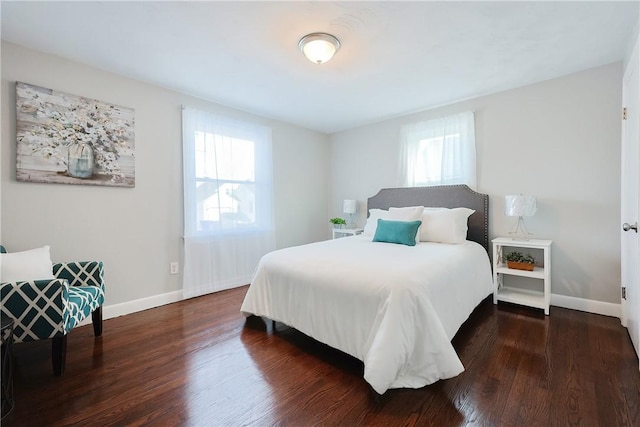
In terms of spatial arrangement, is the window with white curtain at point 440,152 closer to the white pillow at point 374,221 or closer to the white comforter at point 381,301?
the white pillow at point 374,221

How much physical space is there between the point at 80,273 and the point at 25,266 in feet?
1.20

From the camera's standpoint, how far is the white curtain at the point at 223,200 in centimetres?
319

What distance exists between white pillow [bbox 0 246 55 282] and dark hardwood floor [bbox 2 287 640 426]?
0.57m

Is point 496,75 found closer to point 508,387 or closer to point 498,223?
point 498,223

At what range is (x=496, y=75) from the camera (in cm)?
273

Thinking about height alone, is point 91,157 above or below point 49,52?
below

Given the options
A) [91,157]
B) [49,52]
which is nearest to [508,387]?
[91,157]

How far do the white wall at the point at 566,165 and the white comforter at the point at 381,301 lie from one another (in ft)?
3.21

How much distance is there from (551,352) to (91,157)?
13.3 feet

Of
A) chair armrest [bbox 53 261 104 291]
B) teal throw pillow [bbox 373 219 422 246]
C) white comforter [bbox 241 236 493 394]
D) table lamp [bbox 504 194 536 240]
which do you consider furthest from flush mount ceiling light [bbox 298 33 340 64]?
chair armrest [bbox 53 261 104 291]

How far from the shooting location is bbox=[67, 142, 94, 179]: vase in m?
2.41

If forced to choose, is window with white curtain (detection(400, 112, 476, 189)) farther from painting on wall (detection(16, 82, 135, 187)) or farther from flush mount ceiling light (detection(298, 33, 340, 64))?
painting on wall (detection(16, 82, 135, 187))

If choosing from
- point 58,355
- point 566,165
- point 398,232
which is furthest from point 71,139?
point 566,165

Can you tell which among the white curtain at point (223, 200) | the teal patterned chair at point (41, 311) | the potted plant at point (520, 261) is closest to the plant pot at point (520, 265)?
the potted plant at point (520, 261)
